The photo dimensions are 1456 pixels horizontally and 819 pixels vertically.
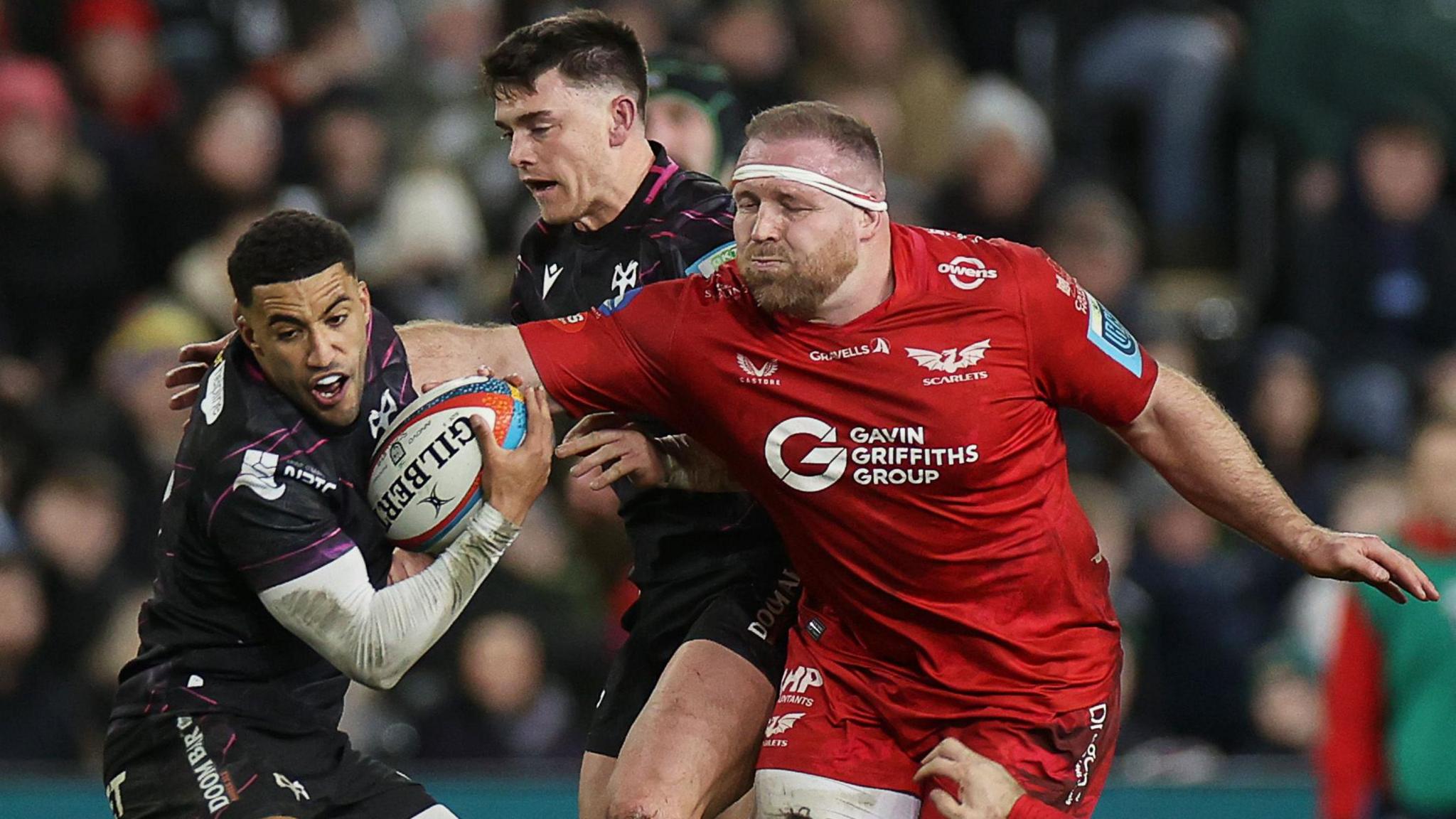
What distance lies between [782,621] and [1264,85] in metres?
5.98

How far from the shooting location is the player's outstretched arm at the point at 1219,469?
18.0 feet

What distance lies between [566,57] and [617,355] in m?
0.85

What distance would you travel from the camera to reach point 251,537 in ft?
16.7

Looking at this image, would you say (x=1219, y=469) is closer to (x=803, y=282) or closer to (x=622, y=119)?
(x=803, y=282)

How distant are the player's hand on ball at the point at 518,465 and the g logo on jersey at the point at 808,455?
0.52 meters

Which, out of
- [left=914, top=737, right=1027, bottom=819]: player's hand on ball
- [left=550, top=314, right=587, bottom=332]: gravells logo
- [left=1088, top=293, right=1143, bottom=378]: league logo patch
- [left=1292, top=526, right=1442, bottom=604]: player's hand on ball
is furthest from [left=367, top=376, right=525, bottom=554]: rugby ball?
[left=1292, top=526, right=1442, bottom=604]: player's hand on ball

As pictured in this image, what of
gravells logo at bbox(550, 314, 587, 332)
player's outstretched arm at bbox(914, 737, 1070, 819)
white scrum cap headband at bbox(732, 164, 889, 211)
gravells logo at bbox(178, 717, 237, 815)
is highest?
white scrum cap headband at bbox(732, 164, 889, 211)

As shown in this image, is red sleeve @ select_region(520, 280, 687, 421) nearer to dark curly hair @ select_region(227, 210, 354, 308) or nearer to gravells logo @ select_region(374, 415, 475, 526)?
gravells logo @ select_region(374, 415, 475, 526)

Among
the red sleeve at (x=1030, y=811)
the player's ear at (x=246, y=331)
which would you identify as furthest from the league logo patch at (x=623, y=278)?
the red sleeve at (x=1030, y=811)

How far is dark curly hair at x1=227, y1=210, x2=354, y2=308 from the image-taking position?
201 inches

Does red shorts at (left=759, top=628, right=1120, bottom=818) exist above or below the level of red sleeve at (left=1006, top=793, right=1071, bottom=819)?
below

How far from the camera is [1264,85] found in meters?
11.0

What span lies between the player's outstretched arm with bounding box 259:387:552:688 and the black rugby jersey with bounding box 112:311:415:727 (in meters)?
0.06

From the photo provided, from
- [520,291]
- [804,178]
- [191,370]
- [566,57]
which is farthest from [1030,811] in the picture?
[191,370]
